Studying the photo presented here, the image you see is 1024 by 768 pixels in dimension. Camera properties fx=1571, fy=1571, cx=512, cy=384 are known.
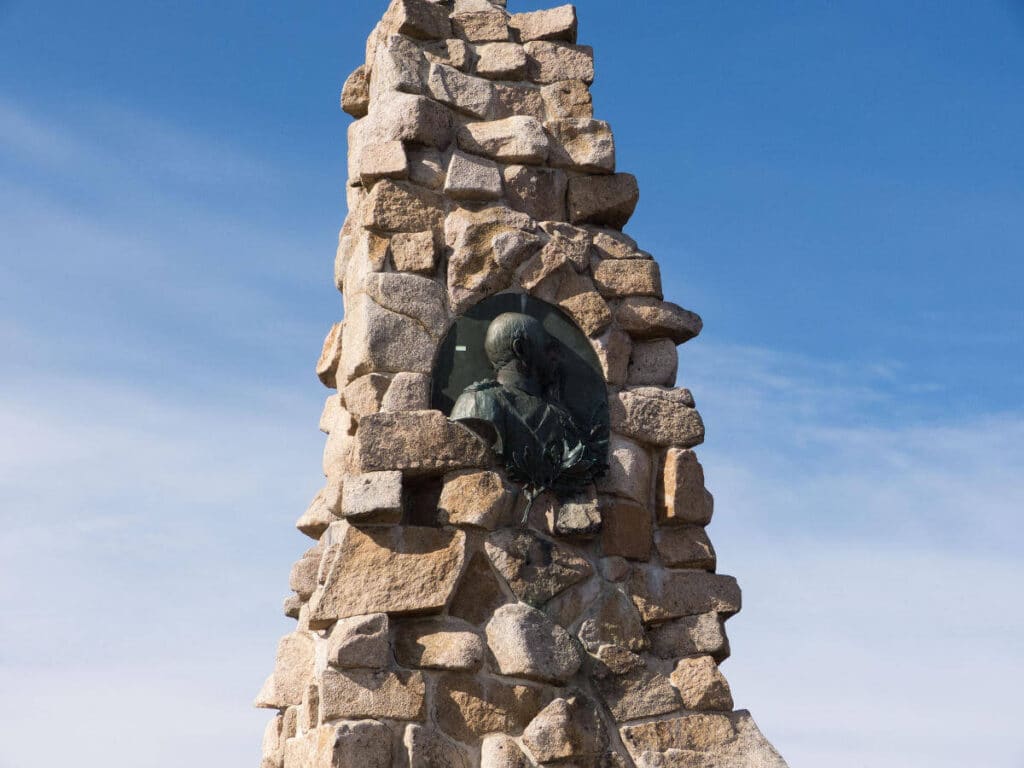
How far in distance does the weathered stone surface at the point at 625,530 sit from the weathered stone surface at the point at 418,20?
2.21m

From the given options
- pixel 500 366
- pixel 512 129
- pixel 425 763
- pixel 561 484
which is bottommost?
pixel 425 763

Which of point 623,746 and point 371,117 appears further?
point 371,117

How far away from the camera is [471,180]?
21.5 ft

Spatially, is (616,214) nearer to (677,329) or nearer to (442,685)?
(677,329)

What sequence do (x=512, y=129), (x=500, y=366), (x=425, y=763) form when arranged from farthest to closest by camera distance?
(x=512, y=129) → (x=500, y=366) → (x=425, y=763)

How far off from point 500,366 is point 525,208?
2.54 ft

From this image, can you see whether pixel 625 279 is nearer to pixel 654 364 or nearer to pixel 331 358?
pixel 654 364

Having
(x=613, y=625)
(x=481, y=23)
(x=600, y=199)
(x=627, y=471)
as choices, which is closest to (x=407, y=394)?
(x=627, y=471)

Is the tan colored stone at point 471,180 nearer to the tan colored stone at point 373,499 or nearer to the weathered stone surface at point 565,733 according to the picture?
the tan colored stone at point 373,499

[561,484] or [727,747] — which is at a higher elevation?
[561,484]

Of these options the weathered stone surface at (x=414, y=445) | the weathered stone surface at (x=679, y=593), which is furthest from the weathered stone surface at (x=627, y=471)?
the weathered stone surface at (x=414, y=445)

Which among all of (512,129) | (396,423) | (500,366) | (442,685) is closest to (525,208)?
(512,129)

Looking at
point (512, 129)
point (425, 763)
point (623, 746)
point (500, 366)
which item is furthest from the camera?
point (512, 129)

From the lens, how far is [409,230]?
642cm
